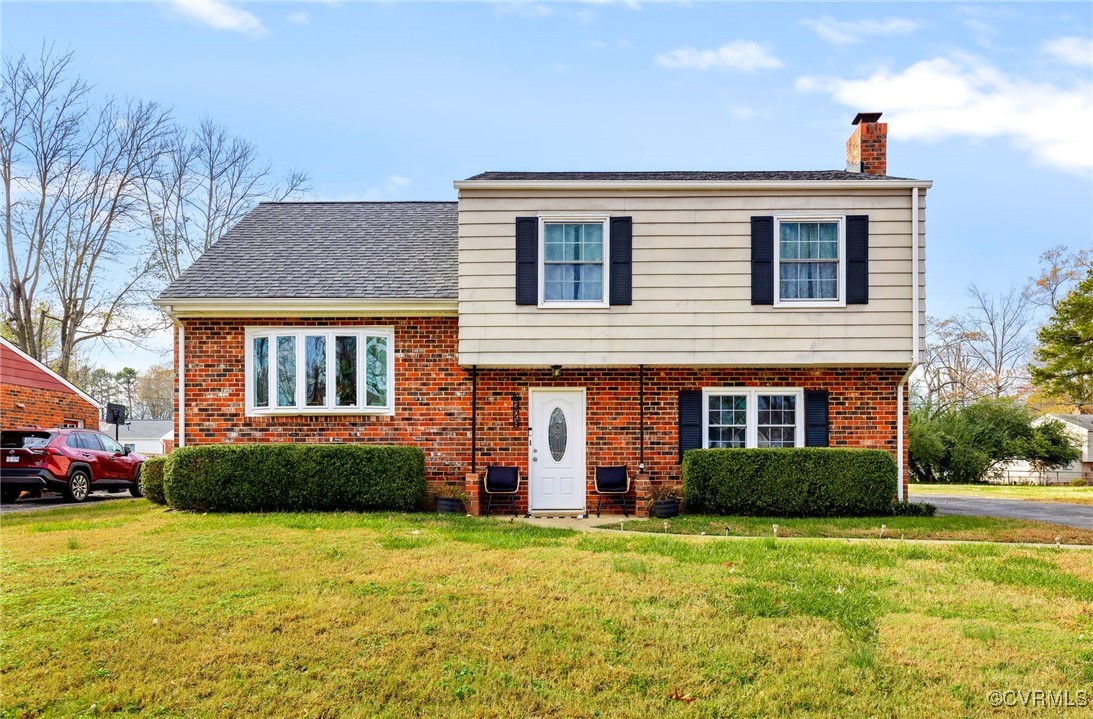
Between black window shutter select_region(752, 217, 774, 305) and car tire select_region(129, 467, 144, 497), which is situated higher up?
black window shutter select_region(752, 217, 774, 305)

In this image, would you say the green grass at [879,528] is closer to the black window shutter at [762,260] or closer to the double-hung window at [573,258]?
the black window shutter at [762,260]

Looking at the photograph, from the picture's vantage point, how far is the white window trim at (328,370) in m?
13.0

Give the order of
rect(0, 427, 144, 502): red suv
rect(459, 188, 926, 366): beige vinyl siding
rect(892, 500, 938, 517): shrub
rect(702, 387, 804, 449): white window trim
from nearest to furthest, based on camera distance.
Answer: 1. rect(892, 500, 938, 517): shrub
2. rect(459, 188, 926, 366): beige vinyl siding
3. rect(702, 387, 804, 449): white window trim
4. rect(0, 427, 144, 502): red suv

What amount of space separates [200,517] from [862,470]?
9458 millimetres

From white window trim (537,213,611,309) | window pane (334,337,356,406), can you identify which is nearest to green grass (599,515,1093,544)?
white window trim (537,213,611,309)

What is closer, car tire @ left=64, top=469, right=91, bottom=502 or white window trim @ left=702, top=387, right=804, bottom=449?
white window trim @ left=702, top=387, right=804, bottom=449

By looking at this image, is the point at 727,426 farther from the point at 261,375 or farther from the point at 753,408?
the point at 261,375

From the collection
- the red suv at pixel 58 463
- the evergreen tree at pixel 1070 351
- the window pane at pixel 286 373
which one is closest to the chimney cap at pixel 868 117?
the window pane at pixel 286 373

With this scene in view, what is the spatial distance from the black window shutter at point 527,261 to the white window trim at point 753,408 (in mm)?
3182

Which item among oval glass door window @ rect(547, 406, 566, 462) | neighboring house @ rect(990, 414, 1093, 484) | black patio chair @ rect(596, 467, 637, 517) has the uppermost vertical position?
oval glass door window @ rect(547, 406, 566, 462)

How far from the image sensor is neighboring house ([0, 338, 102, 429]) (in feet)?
65.0

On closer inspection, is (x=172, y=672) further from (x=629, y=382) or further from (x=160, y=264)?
(x=160, y=264)

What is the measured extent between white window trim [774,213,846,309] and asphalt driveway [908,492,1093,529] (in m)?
3.90

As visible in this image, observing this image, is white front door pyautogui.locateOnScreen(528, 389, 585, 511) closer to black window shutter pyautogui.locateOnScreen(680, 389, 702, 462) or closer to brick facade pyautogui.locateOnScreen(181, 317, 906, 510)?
brick facade pyautogui.locateOnScreen(181, 317, 906, 510)
